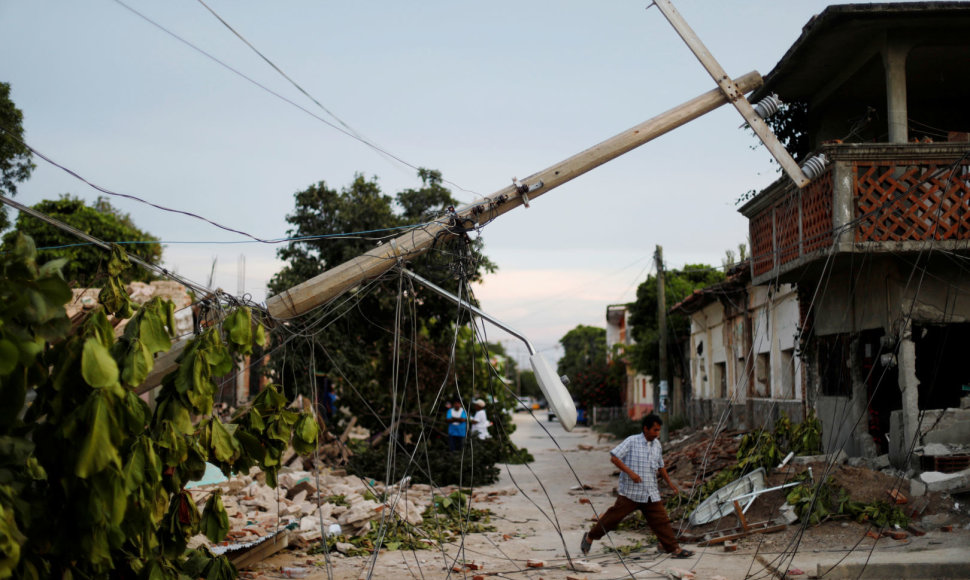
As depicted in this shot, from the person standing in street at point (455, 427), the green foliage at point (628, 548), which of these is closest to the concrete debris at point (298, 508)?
the green foliage at point (628, 548)

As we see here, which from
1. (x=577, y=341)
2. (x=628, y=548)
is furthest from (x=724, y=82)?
(x=577, y=341)

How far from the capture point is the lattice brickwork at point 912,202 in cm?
1054

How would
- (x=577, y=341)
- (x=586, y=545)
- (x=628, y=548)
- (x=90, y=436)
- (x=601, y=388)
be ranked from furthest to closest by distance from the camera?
1. (x=577, y=341)
2. (x=601, y=388)
3. (x=628, y=548)
4. (x=586, y=545)
5. (x=90, y=436)

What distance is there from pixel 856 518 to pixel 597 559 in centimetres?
335

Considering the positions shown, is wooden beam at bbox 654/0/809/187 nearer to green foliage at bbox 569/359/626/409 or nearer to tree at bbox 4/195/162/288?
tree at bbox 4/195/162/288

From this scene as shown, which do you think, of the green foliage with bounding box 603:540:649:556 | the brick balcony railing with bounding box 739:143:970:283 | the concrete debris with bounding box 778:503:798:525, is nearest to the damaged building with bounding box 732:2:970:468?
the brick balcony railing with bounding box 739:143:970:283

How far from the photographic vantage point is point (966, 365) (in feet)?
43.9

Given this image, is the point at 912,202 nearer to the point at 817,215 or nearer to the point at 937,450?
the point at 817,215

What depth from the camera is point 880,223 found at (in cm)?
1056

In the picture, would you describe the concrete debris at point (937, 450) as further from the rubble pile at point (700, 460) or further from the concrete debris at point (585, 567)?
the concrete debris at point (585, 567)

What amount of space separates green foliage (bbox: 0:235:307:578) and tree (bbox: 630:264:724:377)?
25.4 m

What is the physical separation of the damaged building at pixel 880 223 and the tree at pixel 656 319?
14.8 metres

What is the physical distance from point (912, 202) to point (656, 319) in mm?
26442

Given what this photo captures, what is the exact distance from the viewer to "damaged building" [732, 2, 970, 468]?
10633 millimetres
